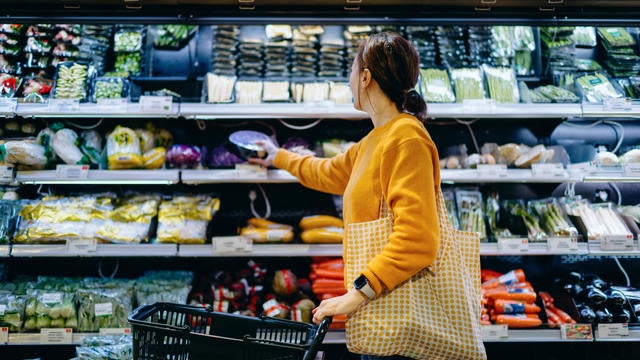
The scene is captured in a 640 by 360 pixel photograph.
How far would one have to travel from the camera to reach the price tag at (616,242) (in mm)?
2631

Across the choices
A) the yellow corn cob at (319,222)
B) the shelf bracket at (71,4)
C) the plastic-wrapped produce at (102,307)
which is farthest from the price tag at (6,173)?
the yellow corn cob at (319,222)

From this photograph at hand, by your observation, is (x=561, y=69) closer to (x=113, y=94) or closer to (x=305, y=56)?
(x=305, y=56)

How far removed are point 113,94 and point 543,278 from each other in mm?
2995

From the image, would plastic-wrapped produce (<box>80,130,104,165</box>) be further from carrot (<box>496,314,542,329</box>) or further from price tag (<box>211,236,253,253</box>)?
carrot (<box>496,314,542,329</box>)

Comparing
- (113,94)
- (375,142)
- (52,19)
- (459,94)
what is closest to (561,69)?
(459,94)

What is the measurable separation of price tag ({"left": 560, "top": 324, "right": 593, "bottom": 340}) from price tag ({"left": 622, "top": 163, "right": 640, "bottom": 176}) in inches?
35.3

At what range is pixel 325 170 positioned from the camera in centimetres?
204

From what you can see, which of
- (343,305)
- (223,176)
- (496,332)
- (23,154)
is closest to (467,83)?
(496,332)

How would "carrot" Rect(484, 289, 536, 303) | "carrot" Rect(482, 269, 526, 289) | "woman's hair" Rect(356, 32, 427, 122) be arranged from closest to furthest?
"woman's hair" Rect(356, 32, 427, 122), "carrot" Rect(484, 289, 536, 303), "carrot" Rect(482, 269, 526, 289)

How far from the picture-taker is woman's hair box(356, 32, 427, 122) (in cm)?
150

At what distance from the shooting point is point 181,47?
3166 millimetres

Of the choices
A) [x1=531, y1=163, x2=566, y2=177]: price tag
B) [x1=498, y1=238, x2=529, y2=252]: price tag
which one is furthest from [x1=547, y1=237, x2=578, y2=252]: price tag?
[x1=531, y1=163, x2=566, y2=177]: price tag

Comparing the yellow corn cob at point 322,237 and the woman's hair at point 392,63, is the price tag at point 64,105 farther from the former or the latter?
the woman's hair at point 392,63

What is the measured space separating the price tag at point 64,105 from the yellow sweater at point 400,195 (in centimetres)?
174
